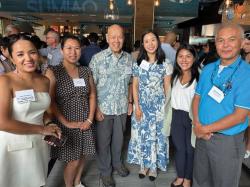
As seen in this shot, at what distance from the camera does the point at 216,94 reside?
→ 151 centimetres

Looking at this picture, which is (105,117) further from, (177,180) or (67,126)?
(177,180)

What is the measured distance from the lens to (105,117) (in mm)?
2256

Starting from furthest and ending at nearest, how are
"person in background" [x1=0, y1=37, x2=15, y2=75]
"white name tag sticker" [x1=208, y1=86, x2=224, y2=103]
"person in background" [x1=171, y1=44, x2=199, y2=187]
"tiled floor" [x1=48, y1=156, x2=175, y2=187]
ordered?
1. "person in background" [x1=0, y1=37, x2=15, y2=75]
2. "tiled floor" [x1=48, y1=156, x2=175, y2=187]
3. "person in background" [x1=171, y1=44, x2=199, y2=187]
4. "white name tag sticker" [x1=208, y1=86, x2=224, y2=103]

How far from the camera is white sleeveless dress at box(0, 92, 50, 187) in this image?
1.42 metres

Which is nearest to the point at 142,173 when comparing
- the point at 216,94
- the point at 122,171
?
the point at 122,171

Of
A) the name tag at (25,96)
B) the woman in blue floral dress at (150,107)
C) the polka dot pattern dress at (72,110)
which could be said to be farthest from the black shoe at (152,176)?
the name tag at (25,96)

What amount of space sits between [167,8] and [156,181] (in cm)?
723

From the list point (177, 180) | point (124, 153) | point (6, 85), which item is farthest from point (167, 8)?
point (6, 85)

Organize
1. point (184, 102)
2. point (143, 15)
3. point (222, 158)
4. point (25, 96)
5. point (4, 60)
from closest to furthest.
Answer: point (25, 96), point (222, 158), point (184, 102), point (4, 60), point (143, 15)

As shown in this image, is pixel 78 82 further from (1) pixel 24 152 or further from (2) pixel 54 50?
(2) pixel 54 50

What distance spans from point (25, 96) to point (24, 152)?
1.19 ft

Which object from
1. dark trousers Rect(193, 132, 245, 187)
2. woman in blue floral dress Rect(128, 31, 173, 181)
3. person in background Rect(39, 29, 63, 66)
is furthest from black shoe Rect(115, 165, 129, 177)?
person in background Rect(39, 29, 63, 66)

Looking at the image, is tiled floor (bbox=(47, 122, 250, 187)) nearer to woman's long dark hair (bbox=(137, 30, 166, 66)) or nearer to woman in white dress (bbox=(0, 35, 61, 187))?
woman in white dress (bbox=(0, 35, 61, 187))

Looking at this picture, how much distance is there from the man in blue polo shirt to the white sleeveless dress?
1067mm
